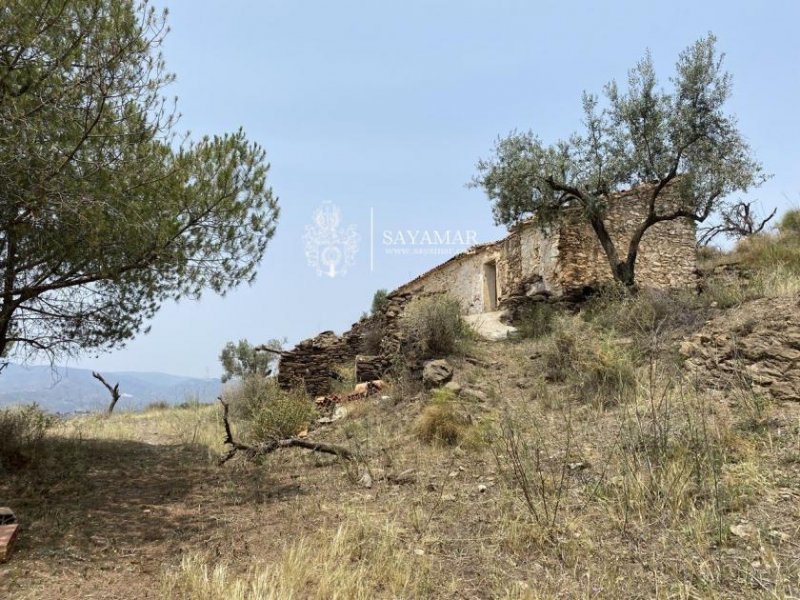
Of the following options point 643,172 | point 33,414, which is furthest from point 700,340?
point 33,414

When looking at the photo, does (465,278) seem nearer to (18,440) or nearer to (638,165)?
(638,165)

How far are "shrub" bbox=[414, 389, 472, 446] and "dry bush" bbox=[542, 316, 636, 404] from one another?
5.04 ft

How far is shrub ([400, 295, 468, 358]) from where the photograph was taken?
9227 mm

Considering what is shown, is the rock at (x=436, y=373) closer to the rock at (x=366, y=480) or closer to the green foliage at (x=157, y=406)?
the rock at (x=366, y=480)

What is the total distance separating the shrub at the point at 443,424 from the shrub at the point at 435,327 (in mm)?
2486

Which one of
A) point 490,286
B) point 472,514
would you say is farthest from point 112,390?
point 472,514

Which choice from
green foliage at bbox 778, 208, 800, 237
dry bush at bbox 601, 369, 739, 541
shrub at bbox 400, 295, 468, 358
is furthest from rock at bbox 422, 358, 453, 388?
green foliage at bbox 778, 208, 800, 237

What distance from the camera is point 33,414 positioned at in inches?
357

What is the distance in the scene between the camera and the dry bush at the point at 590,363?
6.14m

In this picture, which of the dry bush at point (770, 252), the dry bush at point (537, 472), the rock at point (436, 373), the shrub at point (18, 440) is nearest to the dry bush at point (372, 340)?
the rock at point (436, 373)

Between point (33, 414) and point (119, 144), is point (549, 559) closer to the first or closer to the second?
point (119, 144)

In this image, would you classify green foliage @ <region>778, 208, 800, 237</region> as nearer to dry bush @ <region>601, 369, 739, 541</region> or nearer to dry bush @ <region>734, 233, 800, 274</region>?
dry bush @ <region>734, 233, 800, 274</region>

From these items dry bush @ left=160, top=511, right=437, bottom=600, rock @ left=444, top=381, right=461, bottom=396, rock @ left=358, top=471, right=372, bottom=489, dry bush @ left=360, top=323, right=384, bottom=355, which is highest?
dry bush @ left=360, top=323, right=384, bottom=355

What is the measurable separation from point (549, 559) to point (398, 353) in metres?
6.95
